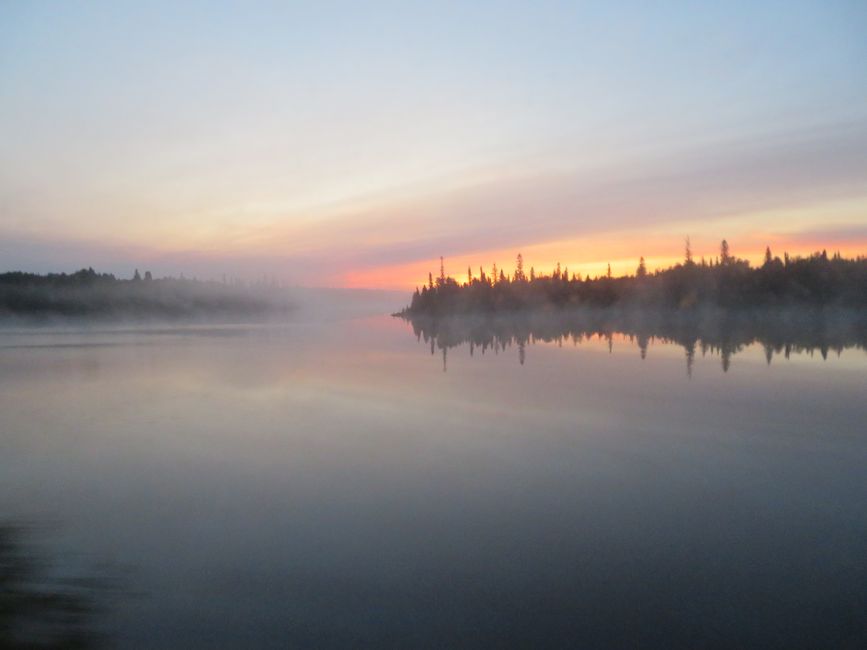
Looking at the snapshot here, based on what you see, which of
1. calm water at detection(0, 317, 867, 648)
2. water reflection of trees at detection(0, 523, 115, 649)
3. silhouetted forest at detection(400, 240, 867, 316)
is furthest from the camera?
silhouetted forest at detection(400, 240, 867, 316)

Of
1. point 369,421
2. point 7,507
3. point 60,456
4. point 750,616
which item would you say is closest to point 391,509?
point 750,616

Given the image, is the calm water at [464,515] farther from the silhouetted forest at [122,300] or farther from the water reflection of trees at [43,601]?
the silhouetted forest at [122,300]

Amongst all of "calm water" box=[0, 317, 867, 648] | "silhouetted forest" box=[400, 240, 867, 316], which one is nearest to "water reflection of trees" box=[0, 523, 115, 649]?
"calm water" box=[0, 317, 867, 648]

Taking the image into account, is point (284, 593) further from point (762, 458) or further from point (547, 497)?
point (762, 458)

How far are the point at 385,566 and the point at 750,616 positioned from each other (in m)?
2.91

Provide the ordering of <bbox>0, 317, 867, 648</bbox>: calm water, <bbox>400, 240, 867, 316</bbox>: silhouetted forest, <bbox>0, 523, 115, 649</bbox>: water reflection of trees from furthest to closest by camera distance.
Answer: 1. <bbox>400, 240, 867, 316</bbox>: silhouetted forest
2. <bbox>0, 317, 867, 648</bbox>: calm water
3. <bbox>0, 523, 115, 649</bbox>: water reflection of trees

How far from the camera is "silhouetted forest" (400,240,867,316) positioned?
64625mm

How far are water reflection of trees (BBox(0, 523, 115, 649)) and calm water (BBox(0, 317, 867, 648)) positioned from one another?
0.72ft

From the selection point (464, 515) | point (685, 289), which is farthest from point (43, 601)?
point (685, 289)

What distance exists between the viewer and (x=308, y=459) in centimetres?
923

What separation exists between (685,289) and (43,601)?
3077 inches

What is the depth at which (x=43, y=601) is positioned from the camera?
→ 4.26 m

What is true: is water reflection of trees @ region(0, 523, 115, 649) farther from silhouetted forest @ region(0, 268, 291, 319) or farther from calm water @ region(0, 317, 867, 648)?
silhouetted forest @ region(0, 268, 291, 319)

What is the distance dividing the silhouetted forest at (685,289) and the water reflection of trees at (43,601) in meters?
68.4
